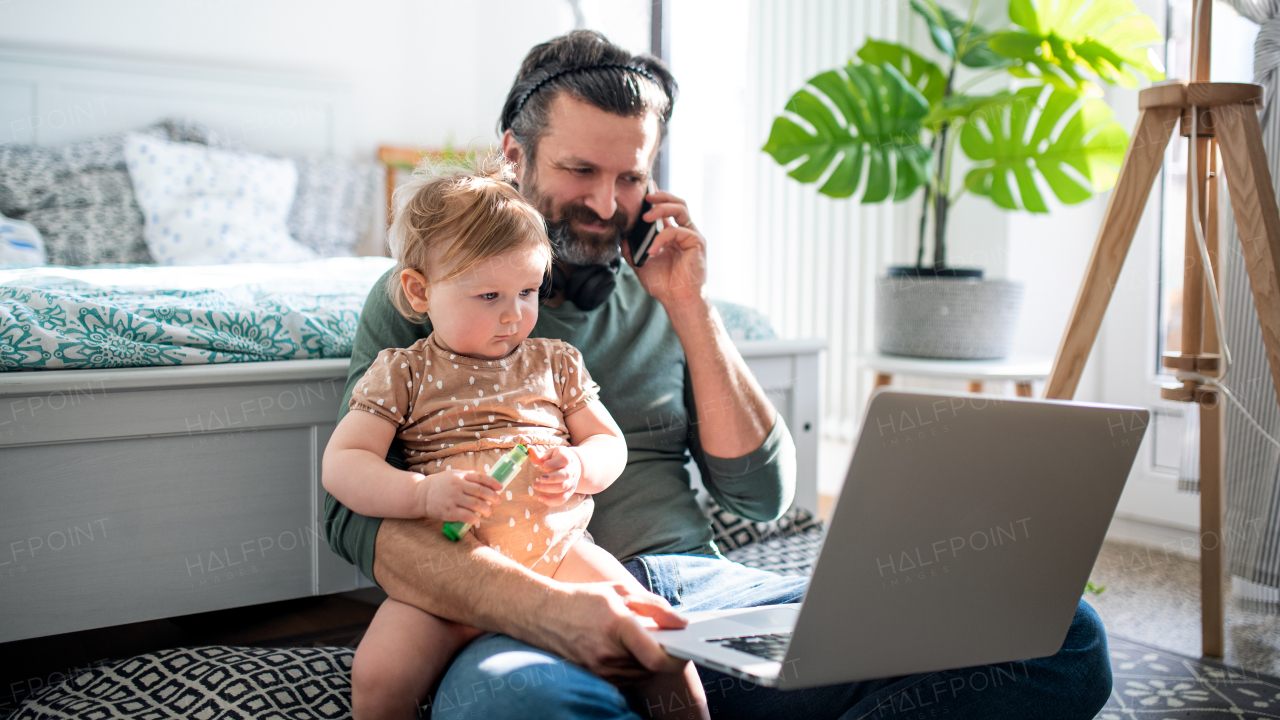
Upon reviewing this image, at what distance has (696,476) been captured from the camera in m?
1.57

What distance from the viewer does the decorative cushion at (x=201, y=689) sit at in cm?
104

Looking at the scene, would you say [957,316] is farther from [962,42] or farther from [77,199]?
[77,199]

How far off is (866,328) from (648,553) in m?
2.28

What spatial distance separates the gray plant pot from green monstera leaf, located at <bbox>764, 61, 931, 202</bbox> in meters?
0.27

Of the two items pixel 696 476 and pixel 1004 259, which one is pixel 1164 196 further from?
pixel 696 476

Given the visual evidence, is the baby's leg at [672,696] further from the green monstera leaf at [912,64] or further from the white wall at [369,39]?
the white wall at [369,39]

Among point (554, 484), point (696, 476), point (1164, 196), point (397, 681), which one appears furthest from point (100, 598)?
point (1164, 196)

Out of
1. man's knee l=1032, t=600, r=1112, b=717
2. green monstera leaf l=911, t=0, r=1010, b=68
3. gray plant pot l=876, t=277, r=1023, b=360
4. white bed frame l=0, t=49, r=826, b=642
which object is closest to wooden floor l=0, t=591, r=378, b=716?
white bed frame l=0, t=49, r=826, b=642

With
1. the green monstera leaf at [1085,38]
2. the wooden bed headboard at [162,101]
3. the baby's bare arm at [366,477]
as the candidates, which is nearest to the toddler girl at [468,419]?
the baby's bare arm at [366,477]

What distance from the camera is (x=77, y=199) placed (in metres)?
2.37

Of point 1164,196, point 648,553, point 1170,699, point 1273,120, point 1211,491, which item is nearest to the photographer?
point 648,553

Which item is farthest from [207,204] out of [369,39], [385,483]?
[385,483]

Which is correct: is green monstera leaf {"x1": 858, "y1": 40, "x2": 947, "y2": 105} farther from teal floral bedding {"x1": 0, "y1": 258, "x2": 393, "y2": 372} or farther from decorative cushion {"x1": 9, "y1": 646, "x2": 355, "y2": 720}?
decorative cushion {"x1": 9, "y1": 646, "x2": 355, "y2": 720}

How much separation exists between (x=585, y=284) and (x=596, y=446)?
0.29 meters
